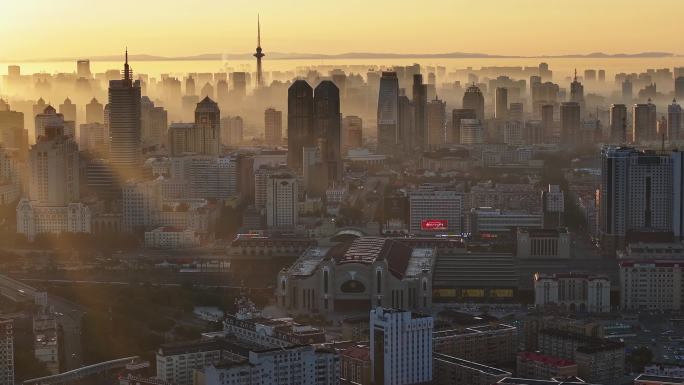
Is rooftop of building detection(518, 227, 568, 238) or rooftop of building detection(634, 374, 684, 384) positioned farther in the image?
rooftop of building detection(518, 227, 568, 238)

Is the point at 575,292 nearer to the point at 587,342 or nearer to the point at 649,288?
the point at 649,288

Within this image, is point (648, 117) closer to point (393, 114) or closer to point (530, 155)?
point (530, 155)

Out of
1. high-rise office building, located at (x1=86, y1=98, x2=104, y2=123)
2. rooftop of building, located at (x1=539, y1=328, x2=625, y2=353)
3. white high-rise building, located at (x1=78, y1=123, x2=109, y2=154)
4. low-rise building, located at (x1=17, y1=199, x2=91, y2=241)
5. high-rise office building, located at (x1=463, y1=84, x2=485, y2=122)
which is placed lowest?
rooftop of building, located at (x1=539, y1=328, x2=625, y2=353)

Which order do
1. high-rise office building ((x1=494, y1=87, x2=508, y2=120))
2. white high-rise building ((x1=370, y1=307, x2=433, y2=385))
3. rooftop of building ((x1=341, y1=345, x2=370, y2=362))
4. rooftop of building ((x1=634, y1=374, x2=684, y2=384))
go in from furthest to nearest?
high-rise office building ((x1=494, y1=87, x2=508, y2=120))
rooftop of building ((x1=341, y1=345, x2=370, y2=362))
white high-rise building ((x1=370, y1=307, x2=433, y2=385))
rooftop of building ((x1=634, y1=374, x2=684, y2=384))

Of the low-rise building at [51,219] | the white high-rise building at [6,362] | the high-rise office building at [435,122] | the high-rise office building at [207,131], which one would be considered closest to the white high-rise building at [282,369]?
the white high-rise building at [6,362]

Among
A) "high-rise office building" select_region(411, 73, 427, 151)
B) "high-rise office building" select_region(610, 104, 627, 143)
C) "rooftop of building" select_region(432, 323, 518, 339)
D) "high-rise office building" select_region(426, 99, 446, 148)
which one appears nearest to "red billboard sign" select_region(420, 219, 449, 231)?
"rooftop of building" select_region(432, 323, 518, 339)

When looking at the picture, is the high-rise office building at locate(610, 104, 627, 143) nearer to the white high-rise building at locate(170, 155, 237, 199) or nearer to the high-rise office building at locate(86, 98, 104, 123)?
the white high-rise building at locate(170, 155, 237, 199)

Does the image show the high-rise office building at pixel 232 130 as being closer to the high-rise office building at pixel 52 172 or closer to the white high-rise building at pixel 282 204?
the high-rise office building at pixel 52 172
